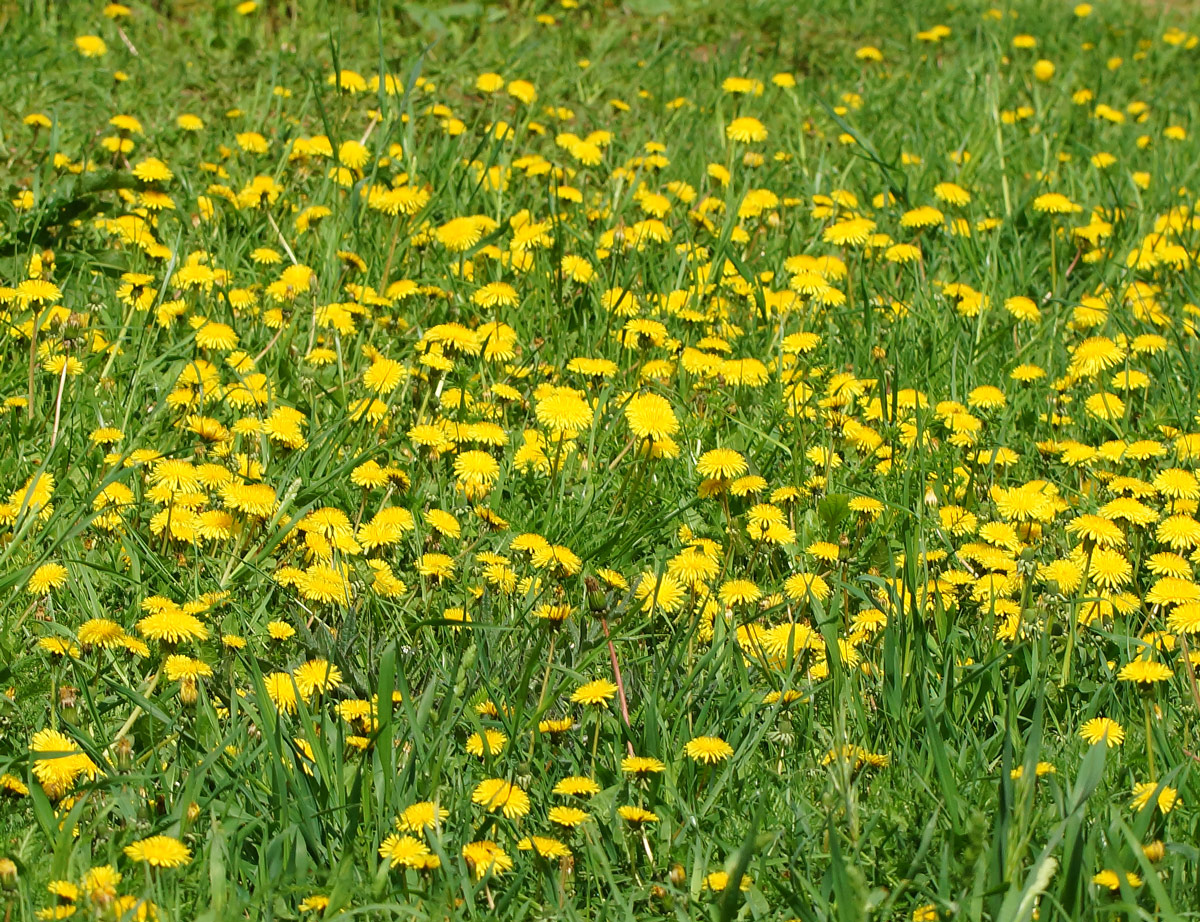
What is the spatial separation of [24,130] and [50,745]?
10.3 feet

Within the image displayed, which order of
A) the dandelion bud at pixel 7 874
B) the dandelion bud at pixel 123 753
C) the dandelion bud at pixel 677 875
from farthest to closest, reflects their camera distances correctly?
the dandelion bud at pixel 123 753 < the dandelion bud at pixel 677 875 < the dandelion bud at pixel 7 874

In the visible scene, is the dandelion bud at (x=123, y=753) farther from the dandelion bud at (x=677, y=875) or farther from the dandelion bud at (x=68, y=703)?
the dandelion bud at (x=677, y=875)

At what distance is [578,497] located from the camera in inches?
127

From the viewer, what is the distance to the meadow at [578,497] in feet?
6.83

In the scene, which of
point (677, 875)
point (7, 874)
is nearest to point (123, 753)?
point (7, 874)

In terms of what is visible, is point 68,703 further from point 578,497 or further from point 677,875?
point 578,497

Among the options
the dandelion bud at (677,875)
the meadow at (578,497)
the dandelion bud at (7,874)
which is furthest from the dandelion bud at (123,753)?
the dandelion bud at (677,875)

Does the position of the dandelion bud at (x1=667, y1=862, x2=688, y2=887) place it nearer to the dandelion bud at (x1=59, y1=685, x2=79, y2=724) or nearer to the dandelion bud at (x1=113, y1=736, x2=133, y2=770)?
the dandelion bud at (x1=113, y1=736, x2=133, y2=770)

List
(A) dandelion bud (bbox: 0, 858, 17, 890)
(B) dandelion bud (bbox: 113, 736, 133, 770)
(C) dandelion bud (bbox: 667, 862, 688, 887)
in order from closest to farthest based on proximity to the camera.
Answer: (A) dandelion bud (bbox: 0, 858, 17, 890)
(C) dandelion bud (bbox: 667, 862, 688, 887)
(B) dandelion bud (bbox: 113, 736, 133, 770)

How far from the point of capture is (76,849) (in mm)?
2006

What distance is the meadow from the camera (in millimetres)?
2082

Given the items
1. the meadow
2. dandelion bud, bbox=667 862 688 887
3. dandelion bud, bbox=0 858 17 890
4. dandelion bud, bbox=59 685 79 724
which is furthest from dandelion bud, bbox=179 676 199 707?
dandelion bud, bbox=667 862 688 887

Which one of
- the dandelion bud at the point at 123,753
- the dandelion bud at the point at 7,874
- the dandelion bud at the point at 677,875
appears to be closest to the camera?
the dandelion bud at the point at 7,874

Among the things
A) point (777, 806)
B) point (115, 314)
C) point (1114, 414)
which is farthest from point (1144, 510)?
point (115, 314)
